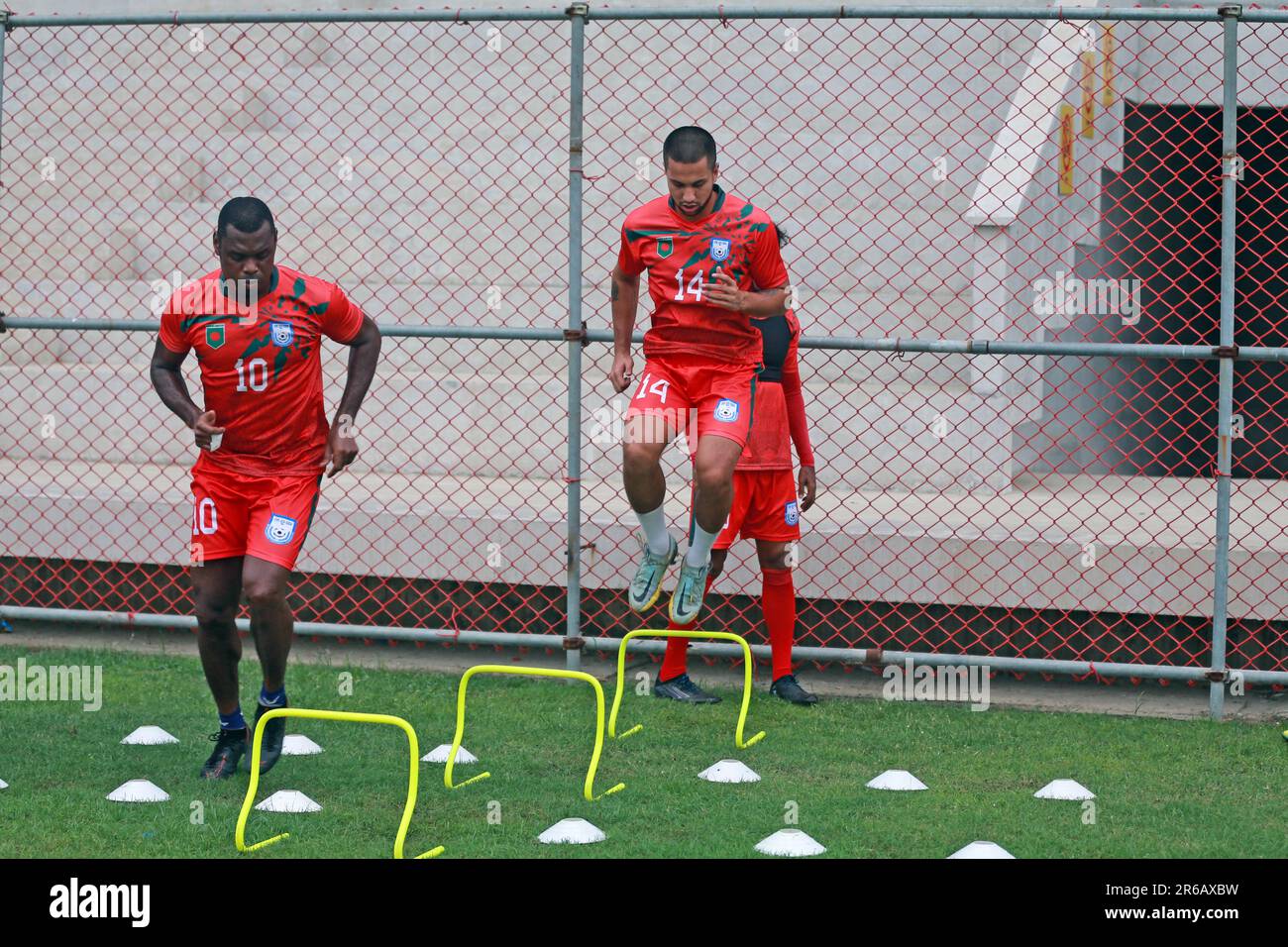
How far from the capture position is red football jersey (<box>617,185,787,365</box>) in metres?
6.89

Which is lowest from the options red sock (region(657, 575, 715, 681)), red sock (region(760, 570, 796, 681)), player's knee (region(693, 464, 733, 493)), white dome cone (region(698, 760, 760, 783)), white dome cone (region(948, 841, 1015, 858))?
white dome cone (region(698, 760, 760, 783))

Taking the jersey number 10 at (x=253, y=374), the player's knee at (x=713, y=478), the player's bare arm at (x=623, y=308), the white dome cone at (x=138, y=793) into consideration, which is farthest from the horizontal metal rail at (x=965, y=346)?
the white dome cone at (x=138, y=793)

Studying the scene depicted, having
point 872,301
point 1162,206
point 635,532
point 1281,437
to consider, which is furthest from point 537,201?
point 1281,437

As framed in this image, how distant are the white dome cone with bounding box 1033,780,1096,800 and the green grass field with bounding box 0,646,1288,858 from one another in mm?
73

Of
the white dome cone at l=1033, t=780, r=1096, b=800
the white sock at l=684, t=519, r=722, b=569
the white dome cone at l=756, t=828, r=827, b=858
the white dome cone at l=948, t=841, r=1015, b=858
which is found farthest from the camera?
the white sock at l=684, t=519, r=722, b=569

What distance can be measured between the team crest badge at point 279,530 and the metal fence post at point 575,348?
2.01 meters

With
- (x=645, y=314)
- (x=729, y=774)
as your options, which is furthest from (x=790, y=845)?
(x=645, y=314)

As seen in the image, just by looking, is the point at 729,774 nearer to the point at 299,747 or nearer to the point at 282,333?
the point at 299,747

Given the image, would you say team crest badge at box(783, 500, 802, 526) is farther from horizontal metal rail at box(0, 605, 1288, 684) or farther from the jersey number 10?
the jersey number 10

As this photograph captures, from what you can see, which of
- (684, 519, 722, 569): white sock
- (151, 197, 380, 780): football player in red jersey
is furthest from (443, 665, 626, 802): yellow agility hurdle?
(684, 519, 722, 569): white sock

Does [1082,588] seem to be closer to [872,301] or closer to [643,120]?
[872,301]

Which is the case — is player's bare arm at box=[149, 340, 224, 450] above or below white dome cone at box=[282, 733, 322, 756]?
above

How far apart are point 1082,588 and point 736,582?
1.69 m

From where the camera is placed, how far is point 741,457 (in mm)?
7641
